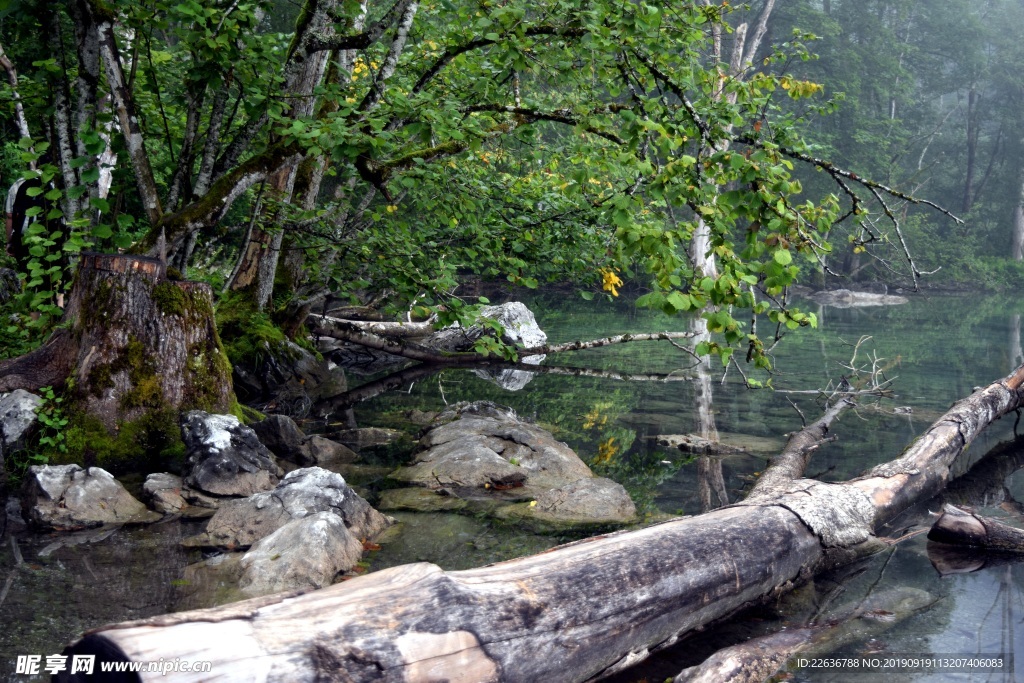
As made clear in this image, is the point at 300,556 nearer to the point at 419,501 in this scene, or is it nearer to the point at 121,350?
the point at 419,501

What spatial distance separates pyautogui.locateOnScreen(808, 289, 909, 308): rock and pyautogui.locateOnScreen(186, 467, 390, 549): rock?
115ft

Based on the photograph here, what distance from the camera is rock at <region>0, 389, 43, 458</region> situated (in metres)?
6.55

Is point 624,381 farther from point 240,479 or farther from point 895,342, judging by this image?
point 895,342

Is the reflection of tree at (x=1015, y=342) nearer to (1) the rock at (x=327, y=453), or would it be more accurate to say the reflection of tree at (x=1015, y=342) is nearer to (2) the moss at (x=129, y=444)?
(1) the rock at (x=327, y=453)

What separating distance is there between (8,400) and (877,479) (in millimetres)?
6968

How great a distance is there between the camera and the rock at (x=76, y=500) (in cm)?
550

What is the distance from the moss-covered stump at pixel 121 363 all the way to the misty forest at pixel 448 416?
0.03 meters

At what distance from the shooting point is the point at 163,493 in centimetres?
601

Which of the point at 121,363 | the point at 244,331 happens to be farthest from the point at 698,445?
the point at 244,331

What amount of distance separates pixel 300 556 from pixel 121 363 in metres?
3.40

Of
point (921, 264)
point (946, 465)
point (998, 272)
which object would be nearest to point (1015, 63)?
point (998, 272)

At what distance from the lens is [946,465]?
7.46 metres

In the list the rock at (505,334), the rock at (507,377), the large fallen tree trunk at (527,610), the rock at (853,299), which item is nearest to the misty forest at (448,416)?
the large fallen tree trunk at (527,610)

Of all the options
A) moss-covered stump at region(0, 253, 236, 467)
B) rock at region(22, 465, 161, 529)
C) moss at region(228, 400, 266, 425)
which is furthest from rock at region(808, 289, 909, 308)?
rock at region(22, 465, 161, 529)
